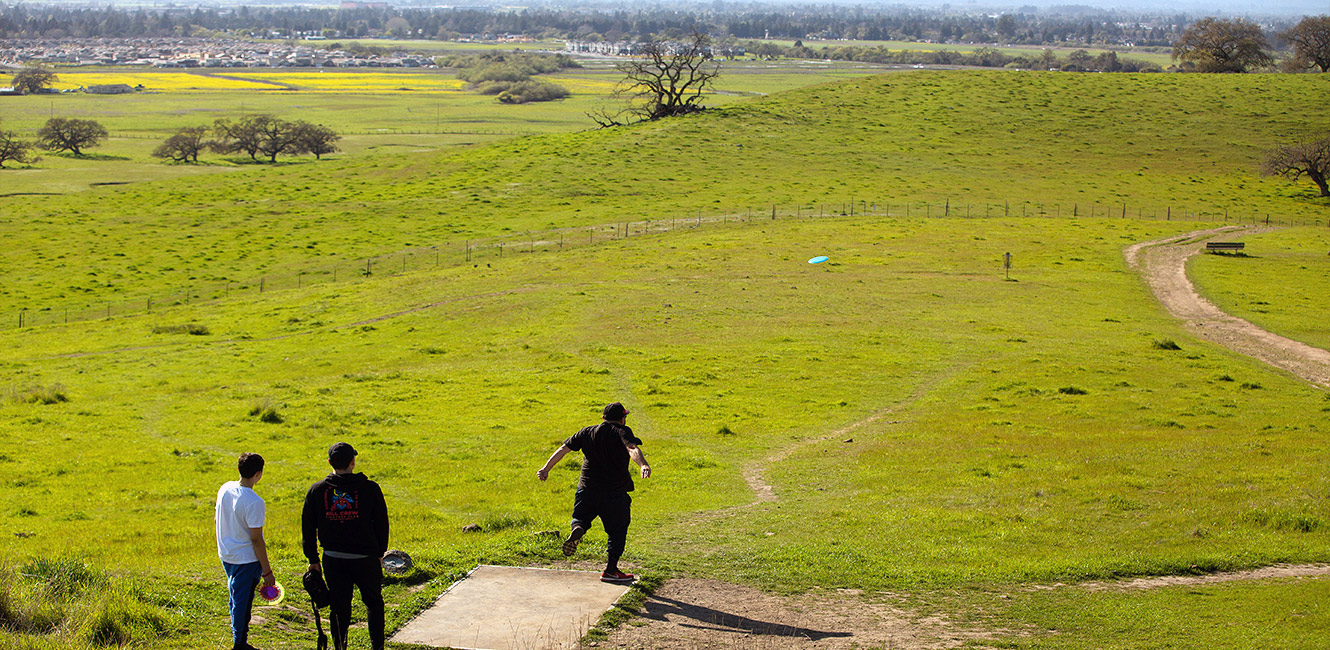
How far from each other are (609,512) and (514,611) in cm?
180

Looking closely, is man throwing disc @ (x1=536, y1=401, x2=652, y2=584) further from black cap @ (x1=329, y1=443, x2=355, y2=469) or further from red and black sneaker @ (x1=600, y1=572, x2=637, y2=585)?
black cap @ (x1=329, y1=443, x2=355, y2=469)

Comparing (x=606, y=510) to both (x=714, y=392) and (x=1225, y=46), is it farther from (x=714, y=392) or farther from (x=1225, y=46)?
(x=1225, y=46)

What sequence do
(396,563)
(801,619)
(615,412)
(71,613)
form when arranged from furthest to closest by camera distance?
(396,563) < (615,412) < (801,619) < (71,613)

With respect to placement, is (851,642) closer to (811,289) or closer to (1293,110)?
(811,289)

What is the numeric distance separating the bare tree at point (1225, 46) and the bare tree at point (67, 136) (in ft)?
490

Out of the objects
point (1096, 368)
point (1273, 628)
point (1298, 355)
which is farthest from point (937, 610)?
point (1298, 355)

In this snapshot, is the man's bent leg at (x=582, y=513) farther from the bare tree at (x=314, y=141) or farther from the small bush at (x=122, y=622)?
the bare tree at (x=314, y=141)

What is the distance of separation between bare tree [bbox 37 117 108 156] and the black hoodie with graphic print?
5694 inches

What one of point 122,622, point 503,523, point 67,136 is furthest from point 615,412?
point 67,136

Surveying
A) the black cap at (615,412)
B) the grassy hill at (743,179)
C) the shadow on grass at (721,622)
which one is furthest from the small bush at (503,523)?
the grassy hill at (743,179)

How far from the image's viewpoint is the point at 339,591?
11375 mm

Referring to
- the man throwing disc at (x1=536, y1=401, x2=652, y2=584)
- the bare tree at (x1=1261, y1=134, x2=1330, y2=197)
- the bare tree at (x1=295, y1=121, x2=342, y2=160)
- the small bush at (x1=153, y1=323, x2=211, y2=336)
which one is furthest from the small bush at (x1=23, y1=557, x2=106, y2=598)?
the bare tree at (x1=295, y1=121, x2=342, y2=160)

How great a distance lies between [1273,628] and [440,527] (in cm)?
1357

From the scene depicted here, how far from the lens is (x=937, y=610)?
563 inches
